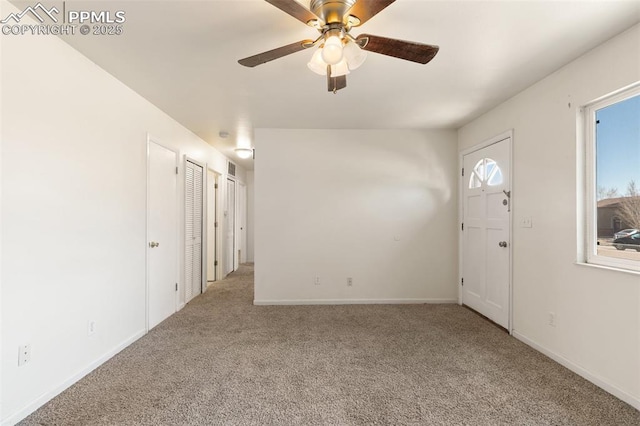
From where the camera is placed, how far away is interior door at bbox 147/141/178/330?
324 cm

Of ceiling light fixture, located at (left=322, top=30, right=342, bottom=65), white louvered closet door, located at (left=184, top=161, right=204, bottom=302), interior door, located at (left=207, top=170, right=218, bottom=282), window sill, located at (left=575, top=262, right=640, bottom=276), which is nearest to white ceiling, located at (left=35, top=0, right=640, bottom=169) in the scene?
ceiling light fixture, located at (left=322, top=30, right=342, bottom=65)

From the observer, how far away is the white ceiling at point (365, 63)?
5.91 feet

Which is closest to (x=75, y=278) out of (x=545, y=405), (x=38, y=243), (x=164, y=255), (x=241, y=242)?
(x=38, y=243)

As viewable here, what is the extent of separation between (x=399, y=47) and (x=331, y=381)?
7.35 feet

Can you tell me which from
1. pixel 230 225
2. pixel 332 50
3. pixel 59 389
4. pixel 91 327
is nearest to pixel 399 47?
pixel 332 50

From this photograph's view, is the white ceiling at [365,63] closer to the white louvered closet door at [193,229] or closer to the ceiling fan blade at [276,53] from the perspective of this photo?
the ceiling fan blade at [276,53]

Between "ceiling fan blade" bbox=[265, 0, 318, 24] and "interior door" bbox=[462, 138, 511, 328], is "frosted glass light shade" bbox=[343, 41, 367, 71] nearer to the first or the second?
"ceiling fan blade" bbox=[265, 0, 318, 24]

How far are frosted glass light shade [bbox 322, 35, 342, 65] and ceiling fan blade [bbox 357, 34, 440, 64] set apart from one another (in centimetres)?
16

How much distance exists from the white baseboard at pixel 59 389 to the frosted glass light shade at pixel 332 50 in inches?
105

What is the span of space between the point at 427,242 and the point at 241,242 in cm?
475

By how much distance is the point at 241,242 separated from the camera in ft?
24.7

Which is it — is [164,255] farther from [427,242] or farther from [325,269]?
[427,242]

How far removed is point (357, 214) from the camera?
4234mm

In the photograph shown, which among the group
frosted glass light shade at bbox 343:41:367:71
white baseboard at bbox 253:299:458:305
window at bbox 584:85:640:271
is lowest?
white baseboard at bbox 253:299:458:305
